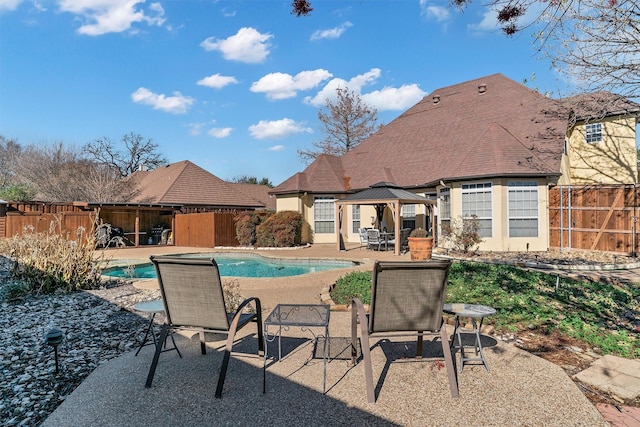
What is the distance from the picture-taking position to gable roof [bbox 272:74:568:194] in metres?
13.4

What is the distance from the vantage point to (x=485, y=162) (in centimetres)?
1334

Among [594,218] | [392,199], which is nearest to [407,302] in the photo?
[392,199]

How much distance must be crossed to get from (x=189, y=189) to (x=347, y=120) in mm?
14303

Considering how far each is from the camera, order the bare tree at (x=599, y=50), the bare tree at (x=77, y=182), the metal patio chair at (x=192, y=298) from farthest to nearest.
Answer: the bare tree at (x=77, y=182), the bare tree at (x=599, y=50), the metal patio chair at (x=192, y=298)

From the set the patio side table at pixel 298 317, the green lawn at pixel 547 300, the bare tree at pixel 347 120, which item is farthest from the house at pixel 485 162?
the bare tree at pixel 347 120

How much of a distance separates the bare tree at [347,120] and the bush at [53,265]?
2487cm

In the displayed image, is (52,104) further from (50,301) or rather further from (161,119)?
(50,301)

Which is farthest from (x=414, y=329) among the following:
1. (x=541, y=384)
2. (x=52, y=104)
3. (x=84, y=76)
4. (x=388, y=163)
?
(x=52, y=104)

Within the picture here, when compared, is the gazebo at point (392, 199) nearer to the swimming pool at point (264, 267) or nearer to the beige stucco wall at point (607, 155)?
the swimming pool at point (264, 267)

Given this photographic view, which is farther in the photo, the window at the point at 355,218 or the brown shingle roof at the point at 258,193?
the brown shingle roof at the point at 258,193

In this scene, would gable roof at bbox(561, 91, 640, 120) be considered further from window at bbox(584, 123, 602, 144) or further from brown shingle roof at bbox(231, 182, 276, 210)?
brown shingle roof at bbox(231, 182, 276, 210)

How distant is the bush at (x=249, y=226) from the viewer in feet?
61.7

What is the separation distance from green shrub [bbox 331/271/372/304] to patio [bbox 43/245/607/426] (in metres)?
2.36

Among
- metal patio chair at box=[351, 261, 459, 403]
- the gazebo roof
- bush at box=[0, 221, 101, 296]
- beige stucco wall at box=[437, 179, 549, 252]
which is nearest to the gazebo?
the gazebo roof
